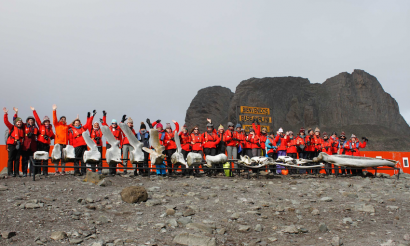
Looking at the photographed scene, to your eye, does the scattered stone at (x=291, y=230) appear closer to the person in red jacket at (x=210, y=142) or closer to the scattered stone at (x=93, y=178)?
the scattered stone at (x=93, y=178)

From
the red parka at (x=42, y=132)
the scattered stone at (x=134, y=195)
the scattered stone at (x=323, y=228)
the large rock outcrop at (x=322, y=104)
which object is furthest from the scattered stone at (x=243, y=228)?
the large rock outcrop at (x=322, y=104)

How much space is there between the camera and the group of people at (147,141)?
371 inches

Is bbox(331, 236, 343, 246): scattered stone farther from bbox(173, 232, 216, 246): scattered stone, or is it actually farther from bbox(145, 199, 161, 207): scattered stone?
bbox(145, 199, 161, 207): scattered stone

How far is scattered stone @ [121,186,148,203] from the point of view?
5.71 m

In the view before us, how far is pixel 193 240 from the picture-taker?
418 cm

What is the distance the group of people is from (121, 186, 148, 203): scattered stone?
8.29ft

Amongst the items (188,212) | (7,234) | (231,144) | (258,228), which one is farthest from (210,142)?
(7,234)

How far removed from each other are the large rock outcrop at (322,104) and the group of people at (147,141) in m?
38.3

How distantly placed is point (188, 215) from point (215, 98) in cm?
5507

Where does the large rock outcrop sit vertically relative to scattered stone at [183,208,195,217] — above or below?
above

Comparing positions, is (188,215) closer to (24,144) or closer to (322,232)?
(322,232)

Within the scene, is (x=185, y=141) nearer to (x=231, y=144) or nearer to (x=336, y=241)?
(x=231, y=144)

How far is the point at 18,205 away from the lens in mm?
5176

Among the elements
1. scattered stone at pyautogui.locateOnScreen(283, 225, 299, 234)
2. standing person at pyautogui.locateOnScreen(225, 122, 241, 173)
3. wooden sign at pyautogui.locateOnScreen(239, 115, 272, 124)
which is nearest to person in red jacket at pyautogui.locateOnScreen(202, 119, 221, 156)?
standing person at pyautogui.locateOnScreen(225, 122, 241, 173)
